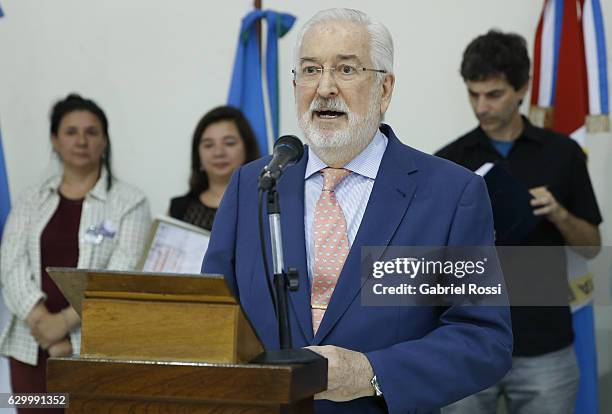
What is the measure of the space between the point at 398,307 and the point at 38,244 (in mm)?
2685

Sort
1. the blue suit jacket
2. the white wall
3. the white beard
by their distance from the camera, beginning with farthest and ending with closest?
the white wall, the white beard, the blue suit jacket

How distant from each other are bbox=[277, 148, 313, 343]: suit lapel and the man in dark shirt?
154cm

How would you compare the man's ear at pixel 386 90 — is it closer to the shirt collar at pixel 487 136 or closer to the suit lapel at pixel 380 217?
the suit lapel at pixel 380 217

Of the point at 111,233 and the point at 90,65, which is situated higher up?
the point at 90,65

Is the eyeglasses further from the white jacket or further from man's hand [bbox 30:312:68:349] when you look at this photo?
man's hand [bbox 30:312:68:349]

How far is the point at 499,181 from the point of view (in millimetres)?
3482

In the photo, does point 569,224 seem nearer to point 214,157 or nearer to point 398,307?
point 214,157

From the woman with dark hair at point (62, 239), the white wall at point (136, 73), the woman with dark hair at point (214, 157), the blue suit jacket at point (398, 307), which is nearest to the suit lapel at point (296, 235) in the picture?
the blue suit jacket at point (398, 307)

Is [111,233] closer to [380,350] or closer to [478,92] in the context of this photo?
[478,92]

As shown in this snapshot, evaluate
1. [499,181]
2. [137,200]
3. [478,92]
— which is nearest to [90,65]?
[137,200]

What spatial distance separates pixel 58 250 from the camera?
4402 mm

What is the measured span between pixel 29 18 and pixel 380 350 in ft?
13.0

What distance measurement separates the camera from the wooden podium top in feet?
5.39

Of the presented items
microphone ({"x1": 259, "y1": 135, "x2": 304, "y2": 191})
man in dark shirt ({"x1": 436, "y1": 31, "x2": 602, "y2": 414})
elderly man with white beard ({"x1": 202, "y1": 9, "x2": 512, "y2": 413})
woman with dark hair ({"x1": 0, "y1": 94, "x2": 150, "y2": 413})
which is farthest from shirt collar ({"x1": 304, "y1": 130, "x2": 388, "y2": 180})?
woman with dark hair ({"x1": 0, "y1": 94, "x2": 150, "y2": 413})
